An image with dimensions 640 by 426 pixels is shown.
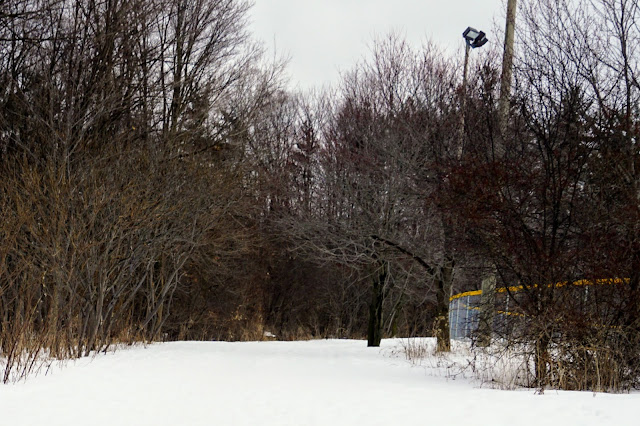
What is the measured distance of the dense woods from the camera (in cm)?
699

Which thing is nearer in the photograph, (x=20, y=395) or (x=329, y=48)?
(x=20, y=395)

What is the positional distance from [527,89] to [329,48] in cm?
1775

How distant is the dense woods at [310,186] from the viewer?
22.9ft

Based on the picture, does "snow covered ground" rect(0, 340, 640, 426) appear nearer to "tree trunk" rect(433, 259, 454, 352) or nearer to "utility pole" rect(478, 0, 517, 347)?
"utility pole" rect(478, 0, 517, 347)

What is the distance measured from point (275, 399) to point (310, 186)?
9.31m

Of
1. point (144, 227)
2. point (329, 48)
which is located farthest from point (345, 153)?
point (329, 48)

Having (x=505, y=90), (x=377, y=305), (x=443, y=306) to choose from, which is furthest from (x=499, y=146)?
(x=377, y=305)

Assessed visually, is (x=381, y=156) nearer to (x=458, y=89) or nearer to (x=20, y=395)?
(x=458, y=89)

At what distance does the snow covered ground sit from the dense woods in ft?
2.94

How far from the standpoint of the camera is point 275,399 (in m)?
6.03

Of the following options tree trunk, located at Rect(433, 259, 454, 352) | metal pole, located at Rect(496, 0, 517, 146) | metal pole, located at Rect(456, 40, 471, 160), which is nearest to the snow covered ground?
tree trunk, located at Rect(433, 259, 454, 352)

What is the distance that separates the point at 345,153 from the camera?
1352 cm

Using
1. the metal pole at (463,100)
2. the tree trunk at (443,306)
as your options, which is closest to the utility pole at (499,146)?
the metal pole at (463,100)

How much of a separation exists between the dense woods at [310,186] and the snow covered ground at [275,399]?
0.90 metres
